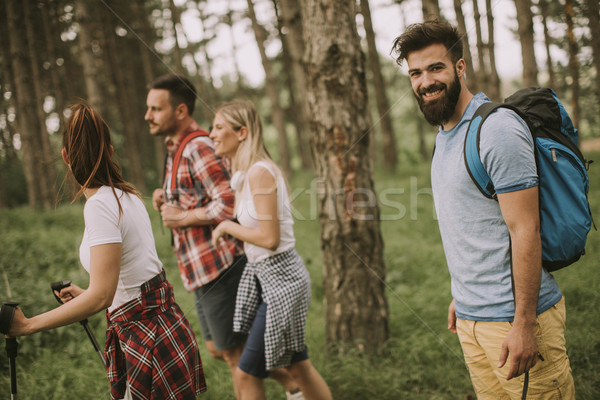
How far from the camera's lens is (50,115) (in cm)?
2044

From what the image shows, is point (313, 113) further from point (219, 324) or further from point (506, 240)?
point (506, 240)

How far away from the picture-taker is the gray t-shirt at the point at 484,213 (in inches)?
67.4

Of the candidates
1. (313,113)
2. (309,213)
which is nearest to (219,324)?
(313,113)

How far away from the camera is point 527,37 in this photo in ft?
24.3

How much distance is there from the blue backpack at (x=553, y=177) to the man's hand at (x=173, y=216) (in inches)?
81.4

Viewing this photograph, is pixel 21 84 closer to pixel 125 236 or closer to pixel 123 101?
pixel 123 101

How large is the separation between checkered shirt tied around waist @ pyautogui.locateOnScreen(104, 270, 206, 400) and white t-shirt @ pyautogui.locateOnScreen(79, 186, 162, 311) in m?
0.06

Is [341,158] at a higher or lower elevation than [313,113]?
lower

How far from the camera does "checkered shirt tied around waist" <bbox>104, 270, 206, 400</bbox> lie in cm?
215

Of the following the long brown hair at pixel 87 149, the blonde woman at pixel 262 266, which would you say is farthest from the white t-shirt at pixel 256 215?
the long brown hair at pixel 87 149

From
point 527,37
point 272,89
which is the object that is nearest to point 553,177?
point 527,37

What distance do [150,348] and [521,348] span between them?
1.73 meters

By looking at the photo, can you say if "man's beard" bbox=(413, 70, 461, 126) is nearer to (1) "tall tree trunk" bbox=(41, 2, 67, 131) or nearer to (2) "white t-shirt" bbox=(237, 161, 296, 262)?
(2) "white t-shirt" bbox=(237, 161, 296, 262)

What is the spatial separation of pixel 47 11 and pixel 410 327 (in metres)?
15.7
